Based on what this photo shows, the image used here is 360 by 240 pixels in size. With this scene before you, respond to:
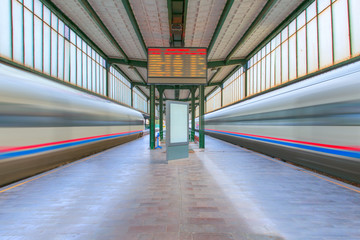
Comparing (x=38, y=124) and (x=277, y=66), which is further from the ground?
(x=277, y=66)

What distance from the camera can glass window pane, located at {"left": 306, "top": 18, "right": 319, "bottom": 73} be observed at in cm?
952

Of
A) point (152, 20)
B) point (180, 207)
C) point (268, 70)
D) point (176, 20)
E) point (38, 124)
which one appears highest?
point (152, 20)

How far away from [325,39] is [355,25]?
4.67 feet

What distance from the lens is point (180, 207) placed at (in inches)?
120

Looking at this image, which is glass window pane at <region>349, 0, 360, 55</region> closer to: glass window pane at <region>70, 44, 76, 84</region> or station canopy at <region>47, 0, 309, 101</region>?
station canopy at <region>47, 0, 309, 101</region>

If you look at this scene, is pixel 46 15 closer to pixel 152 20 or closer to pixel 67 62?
pixel 67 62

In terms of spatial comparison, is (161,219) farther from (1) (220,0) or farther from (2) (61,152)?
(1) (220,0)

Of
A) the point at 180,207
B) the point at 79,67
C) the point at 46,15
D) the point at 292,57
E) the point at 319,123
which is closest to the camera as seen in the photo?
the point at 180,207

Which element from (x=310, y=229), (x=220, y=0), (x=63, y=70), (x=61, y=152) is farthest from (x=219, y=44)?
(x=310, y=229)

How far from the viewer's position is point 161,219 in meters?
2.67

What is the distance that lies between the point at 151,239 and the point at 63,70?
42.6ft

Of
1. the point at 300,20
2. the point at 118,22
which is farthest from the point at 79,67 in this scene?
the point at 300,20

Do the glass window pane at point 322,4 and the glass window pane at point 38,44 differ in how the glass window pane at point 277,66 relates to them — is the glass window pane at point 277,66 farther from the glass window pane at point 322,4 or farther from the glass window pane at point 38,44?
the glass window pane at point 38,44

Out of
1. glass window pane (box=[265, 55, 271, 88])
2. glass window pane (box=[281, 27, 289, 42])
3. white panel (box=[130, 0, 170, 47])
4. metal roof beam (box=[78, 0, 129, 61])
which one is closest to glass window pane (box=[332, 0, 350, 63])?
glass window pane (box=[281, 27, 289, 42])
